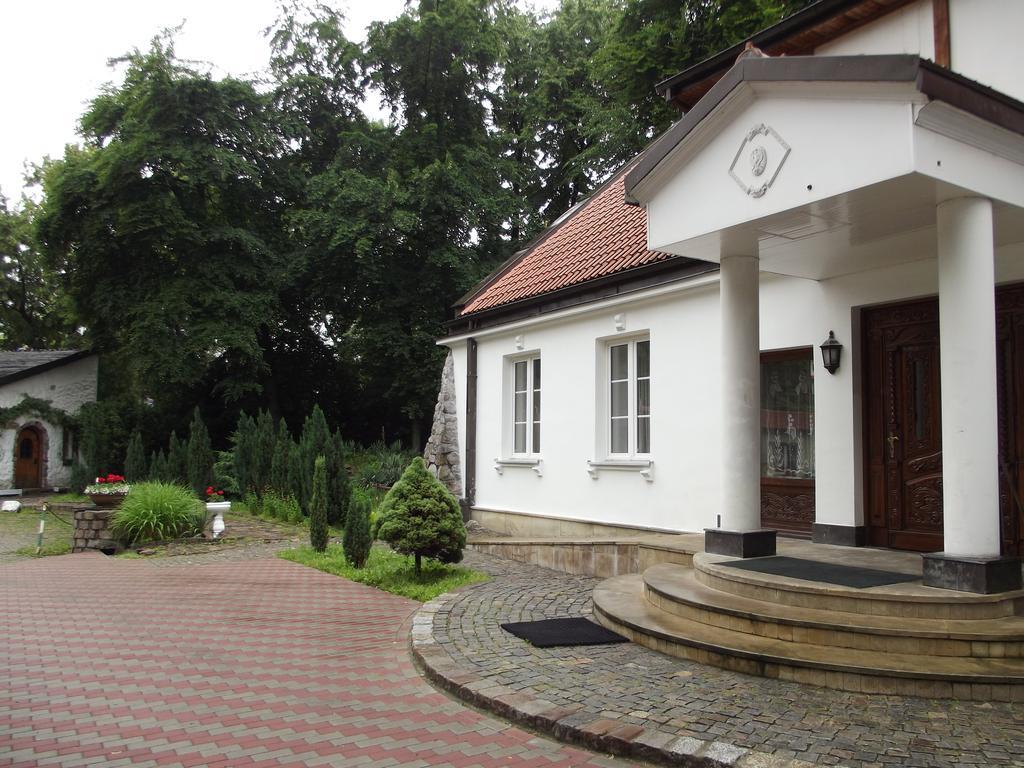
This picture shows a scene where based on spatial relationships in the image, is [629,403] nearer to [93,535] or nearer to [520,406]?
[520,406]

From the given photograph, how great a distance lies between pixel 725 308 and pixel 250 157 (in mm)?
A: 21185

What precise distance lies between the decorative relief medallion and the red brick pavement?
451 centimetres

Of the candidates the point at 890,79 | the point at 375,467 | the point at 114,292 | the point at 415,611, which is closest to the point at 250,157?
the point at 114,292

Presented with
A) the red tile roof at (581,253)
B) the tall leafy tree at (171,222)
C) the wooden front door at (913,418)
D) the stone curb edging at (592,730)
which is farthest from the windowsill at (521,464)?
the tall leafy tree at (171,222)

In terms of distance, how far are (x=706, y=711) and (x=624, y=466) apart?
6.11 meters

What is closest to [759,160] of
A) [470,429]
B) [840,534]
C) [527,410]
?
[840,534]

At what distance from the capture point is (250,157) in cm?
2450

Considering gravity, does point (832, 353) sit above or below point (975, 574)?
above

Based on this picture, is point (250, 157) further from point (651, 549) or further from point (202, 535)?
point (651, 549)

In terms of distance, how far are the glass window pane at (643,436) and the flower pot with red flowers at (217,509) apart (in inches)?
302

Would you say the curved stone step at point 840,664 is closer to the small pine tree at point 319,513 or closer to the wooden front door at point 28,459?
the small pine tree at point 319,513

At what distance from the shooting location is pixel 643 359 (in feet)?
34.9

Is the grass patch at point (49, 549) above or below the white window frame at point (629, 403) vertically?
below

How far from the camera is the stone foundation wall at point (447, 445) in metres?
14.4
